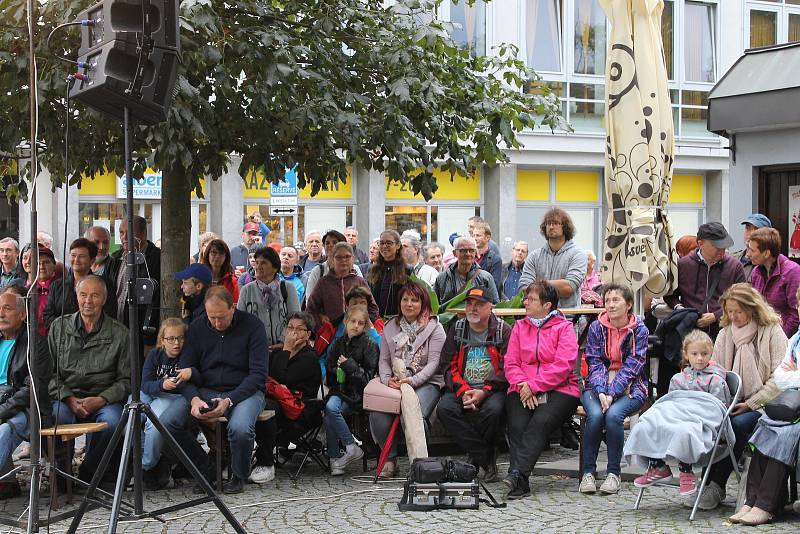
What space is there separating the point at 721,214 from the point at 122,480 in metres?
24.9

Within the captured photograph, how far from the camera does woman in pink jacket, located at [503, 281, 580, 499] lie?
8250 millimetres

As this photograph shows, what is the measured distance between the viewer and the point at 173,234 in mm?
10492

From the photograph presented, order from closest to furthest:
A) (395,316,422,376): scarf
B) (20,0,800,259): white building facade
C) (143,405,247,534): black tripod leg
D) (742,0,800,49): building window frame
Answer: (143,405,247,534): black tripod leg → (395,316,422,376): scarf → (20,0,800,259): white building facade → (742,0,800,49): building window frame

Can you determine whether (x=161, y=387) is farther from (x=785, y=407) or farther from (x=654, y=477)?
(x=785, y=407)

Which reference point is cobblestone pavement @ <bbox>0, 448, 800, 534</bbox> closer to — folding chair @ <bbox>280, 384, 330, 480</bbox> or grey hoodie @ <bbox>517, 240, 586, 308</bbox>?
folding chair @ <bbox>280, 384, 330, 480</bbox>

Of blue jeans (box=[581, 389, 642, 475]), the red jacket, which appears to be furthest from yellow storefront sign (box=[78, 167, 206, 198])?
blue jeans (box=[581, 389, 642, 475])

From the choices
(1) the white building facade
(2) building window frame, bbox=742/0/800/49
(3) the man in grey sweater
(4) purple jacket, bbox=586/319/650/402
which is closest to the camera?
(4) purple jacket, bbox=586/319/650/402

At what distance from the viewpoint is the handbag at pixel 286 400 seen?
8.85 m

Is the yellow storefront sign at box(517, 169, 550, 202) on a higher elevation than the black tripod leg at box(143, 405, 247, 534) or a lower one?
higher

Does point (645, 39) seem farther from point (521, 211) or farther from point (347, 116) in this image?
point (521, 211)

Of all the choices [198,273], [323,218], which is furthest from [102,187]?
[198,273]

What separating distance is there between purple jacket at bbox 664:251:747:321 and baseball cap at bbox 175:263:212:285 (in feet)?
12.7

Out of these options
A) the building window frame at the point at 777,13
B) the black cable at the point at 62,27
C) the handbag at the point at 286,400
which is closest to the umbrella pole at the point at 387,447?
the handbag at the point at 286,400

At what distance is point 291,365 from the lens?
9.09 m
